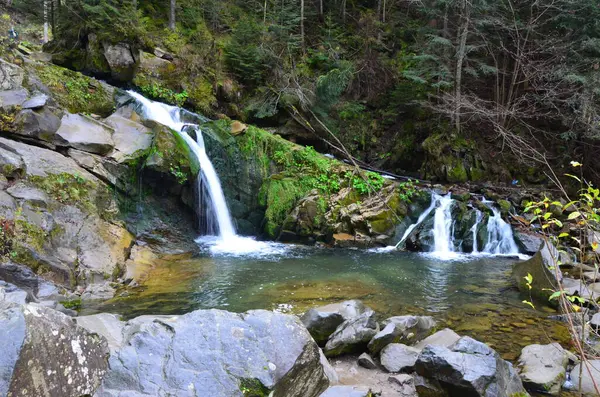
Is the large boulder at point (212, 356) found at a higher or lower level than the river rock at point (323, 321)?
higher

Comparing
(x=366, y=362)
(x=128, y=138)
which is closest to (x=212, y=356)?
(x=366, y=362)

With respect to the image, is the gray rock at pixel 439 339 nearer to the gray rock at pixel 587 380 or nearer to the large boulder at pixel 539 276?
the gray rock at pixel 587 380

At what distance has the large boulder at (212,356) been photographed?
8.86ft

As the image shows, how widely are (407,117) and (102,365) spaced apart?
16.5 meters

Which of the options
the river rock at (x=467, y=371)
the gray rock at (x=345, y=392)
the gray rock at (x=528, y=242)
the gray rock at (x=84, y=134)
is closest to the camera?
the gray rock at (x=345, y=392)

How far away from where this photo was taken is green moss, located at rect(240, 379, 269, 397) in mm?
2832

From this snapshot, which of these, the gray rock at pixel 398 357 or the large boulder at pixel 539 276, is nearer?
the gray rock at pixel 398 357

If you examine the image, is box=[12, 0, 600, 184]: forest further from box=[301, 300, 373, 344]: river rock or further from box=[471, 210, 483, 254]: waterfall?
box=[301, 300, 373, 344]: river rock

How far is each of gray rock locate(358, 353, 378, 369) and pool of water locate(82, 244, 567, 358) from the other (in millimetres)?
1850

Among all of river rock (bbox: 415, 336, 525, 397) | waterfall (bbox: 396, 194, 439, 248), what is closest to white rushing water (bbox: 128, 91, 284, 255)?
waterfall (bbox: 396, 194, 439, 248)

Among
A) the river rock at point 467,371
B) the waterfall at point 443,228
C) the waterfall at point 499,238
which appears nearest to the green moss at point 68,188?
the river rock at point 467,371

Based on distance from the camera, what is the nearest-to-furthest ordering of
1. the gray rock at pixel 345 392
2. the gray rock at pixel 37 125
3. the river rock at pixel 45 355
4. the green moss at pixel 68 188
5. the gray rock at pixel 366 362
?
the river rock at pixel 45 355 < the gray rock at pixel 345 392 < the gray rock at pixel 366 362 < the green moss at pixel 68 188 < the gray rock at pixel 37 125

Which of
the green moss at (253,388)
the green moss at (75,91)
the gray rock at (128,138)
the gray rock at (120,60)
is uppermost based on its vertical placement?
the gray rock at (120,60)

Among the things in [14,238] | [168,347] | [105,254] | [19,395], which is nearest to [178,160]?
[105,254]
